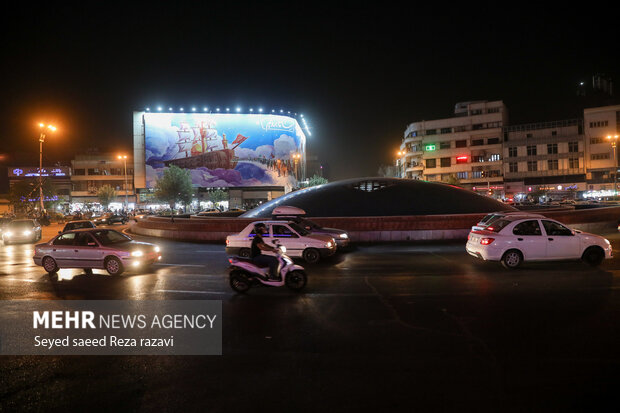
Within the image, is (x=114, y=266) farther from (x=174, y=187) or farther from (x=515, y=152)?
(x=515, y=152)

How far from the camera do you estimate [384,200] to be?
24.6 metres

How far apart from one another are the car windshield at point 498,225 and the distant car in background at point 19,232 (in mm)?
24780

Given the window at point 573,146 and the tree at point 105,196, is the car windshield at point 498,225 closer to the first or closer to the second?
the window at point 573,146

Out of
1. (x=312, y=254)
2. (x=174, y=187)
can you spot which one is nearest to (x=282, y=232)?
(x=312, y=254)

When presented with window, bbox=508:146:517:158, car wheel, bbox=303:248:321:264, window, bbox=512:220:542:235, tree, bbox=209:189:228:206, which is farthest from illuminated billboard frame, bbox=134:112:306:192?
window, bbox=512:220:542:235

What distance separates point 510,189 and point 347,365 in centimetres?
7938

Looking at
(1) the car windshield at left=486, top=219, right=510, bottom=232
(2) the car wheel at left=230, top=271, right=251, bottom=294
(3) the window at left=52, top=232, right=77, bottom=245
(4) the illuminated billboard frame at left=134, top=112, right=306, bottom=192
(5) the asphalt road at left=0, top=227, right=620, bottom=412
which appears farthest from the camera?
(4) the illuminated billboard frame at left=134, top=112, right=306, bottom=192

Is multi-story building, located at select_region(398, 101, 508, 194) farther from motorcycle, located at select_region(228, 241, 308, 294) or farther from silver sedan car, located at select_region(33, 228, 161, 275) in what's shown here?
motorcycle, located at select_region(228, 241, 308, 294)

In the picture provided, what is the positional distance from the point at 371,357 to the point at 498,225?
8232mm

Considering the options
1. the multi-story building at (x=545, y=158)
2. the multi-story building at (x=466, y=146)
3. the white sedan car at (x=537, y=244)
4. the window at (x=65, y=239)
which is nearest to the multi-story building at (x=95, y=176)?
the multi-story building at (x=466, y=146)

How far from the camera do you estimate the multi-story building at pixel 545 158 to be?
227 ft

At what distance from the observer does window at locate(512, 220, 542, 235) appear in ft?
37.5

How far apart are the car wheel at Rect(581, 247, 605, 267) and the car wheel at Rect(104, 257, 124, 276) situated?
13632 mm

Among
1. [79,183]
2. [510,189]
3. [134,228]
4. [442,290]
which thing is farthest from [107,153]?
[442,290]
